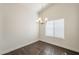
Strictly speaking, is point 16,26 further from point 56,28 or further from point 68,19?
point 68,19

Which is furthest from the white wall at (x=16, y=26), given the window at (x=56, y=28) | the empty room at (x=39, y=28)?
the window at (x=56, y=28)

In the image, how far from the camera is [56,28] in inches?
58.7

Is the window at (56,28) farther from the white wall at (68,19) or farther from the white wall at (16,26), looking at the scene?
the white wall at (16,26)

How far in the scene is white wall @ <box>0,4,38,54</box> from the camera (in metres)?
1.40

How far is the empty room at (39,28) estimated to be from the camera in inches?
55.9

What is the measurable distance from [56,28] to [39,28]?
1.00ft

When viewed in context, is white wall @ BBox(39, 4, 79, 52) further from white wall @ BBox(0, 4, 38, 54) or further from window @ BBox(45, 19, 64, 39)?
white wall @ BBox(0, 4, 38, 54)

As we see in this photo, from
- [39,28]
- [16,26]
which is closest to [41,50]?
[39,28]

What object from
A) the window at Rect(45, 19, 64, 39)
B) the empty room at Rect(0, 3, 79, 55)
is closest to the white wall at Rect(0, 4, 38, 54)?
the empty room at Rect(0, 3, 79, 55)

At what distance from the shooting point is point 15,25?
57.3 inches

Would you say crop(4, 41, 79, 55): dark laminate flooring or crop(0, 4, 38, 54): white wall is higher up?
crop(0, 4, 38, 54): white wall

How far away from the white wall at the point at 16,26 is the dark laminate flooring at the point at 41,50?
0.26 feet
